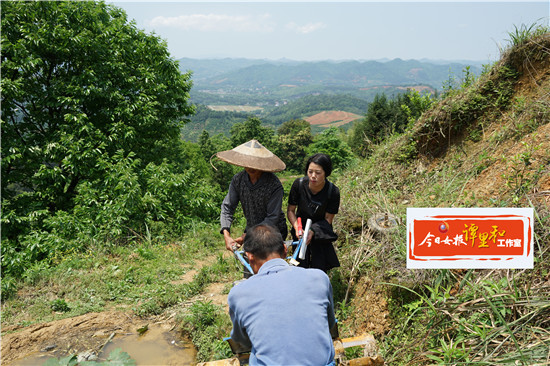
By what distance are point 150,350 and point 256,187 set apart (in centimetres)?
203

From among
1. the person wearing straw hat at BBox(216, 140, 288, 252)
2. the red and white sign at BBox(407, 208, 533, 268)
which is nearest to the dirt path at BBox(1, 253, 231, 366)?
the person wearing straw hat at BBox(216, 140, 288, 252)

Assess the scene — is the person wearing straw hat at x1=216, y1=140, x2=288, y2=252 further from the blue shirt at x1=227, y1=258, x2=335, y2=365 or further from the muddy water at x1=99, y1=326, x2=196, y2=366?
the blue shirt at x1=227, y1=258, x2=335, y2=365

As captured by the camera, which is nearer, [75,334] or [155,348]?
[155,348]

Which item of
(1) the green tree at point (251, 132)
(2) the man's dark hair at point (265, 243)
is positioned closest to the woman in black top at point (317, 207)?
(2) the man's dark hair at point (265, 243)

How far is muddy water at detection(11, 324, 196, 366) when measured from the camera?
10.4 ft

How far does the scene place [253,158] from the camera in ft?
10.7

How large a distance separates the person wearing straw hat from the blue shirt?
1480 millimetres

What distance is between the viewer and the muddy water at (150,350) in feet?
10.4

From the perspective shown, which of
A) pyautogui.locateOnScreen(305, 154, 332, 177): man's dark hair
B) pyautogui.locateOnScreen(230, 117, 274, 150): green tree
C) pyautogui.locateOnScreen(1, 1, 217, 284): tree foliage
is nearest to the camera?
pyautogui.locateOnScreen(305, 154, 332, 177): man's dark hair

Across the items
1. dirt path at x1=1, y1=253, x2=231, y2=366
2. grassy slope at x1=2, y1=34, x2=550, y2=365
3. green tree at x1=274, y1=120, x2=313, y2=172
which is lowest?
green tree at x1=274, y1=120, x2=313, y2=172

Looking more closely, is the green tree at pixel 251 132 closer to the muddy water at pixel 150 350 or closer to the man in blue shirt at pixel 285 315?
the muddy water at pixel 150 350

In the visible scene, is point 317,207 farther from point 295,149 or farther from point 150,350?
point 295,149

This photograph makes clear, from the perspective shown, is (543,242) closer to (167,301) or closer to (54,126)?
(167,301)

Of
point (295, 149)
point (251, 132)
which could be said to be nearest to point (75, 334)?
point (251, 132)
